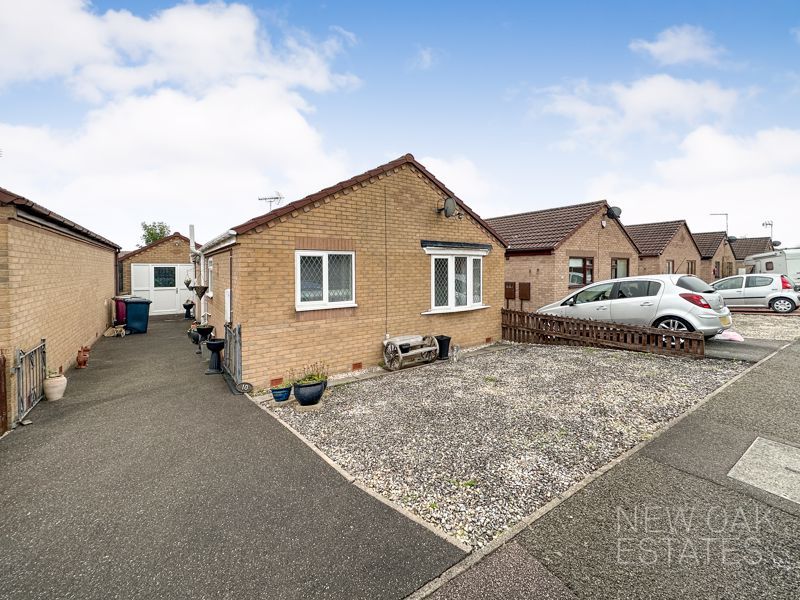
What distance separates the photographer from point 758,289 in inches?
657

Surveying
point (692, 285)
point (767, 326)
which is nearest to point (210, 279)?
point (692, 285)

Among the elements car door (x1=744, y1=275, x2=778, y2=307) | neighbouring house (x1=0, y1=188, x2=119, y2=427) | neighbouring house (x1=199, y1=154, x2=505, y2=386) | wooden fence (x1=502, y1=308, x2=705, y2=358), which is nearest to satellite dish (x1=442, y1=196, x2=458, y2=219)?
neighbouring house (x1=199, y1=154, x2=505, y2=386)

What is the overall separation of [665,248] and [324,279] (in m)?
21.3

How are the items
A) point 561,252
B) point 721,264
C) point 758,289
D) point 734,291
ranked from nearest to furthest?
1. point 561,252
2. point 758,289
3. point 734,291
4. point 721,264

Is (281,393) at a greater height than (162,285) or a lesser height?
lesser

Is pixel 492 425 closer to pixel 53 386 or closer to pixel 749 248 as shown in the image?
pixel 53 386

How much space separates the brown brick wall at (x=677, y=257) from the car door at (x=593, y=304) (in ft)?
39.0

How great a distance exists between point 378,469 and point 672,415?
4425 millimetres

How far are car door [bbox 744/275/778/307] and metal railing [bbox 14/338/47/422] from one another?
23861 millimetres

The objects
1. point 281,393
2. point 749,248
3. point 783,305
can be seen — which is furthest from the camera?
point 749,248

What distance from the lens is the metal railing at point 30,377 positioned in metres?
5.66

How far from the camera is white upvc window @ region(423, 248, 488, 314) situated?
986 centimetres

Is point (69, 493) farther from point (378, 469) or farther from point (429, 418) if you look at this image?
point (429, 418)

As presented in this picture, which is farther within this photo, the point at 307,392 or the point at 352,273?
the point at 352,273
